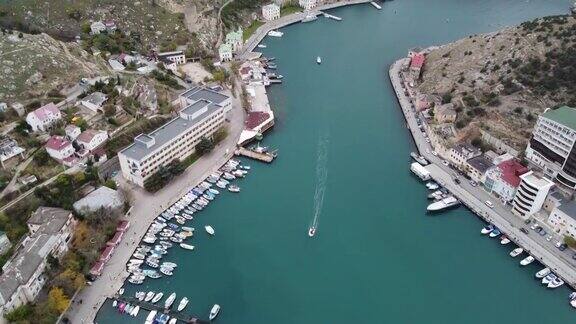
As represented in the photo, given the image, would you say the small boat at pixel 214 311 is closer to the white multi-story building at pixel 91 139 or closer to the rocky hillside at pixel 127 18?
the white multi-story building at pixel 91 139

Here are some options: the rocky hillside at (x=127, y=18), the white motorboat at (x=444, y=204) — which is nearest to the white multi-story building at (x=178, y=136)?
the rocky hillside at (x=127, y=18)

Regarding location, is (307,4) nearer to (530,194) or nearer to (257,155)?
(257,155)

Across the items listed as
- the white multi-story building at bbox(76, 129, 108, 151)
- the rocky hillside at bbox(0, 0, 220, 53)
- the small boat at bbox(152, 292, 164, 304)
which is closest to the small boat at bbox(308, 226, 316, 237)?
the small boat at bbox(152, 292, 164, 304)

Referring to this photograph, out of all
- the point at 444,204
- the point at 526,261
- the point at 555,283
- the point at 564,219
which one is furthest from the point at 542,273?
the point at 444,204

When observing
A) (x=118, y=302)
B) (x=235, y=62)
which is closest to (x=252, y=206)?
(x=118, y=302)

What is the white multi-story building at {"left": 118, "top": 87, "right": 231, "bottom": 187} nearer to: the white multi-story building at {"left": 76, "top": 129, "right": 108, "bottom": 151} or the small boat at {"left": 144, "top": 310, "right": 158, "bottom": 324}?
the white multi-story building at {"left": 76, "top": 129, "right": 108, "bottom": 151}
